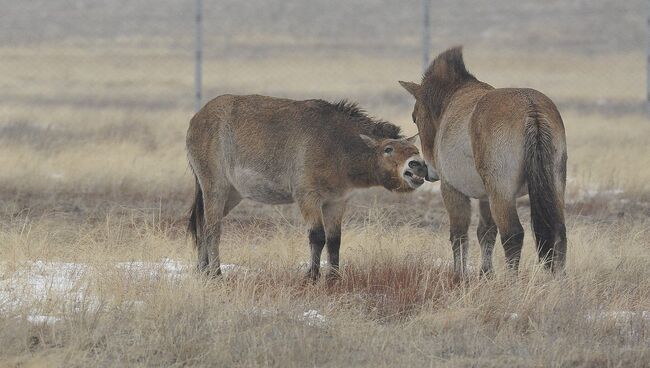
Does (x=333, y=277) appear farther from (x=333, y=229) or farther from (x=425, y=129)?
(x=425, y=129)

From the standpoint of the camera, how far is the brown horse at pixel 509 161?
751cm

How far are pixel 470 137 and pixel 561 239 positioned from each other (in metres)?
0.93

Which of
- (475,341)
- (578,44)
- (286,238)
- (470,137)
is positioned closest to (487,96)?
(470,137)

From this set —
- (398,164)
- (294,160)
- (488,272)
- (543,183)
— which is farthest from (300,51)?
(543,183)

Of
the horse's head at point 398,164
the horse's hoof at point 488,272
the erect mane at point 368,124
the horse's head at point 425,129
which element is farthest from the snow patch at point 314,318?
the horse's head at point 425,129

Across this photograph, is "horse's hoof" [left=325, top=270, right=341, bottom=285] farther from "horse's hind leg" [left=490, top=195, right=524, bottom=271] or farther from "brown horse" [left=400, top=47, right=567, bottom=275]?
"horse's hind leg" [left=490, top=195, right=524, bottom=271]

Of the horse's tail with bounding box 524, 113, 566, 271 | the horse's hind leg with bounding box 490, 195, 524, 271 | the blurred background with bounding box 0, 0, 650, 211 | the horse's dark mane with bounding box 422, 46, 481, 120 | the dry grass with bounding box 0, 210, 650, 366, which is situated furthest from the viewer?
the blurred background with bounding box 0, 0, 650, 211

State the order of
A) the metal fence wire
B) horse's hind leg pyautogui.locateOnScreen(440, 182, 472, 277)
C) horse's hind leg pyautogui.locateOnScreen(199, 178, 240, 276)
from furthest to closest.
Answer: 1. the metal fence wire
2. horse's hind leg pyautogui.locateOnScreen(199, 178, 240, 276)
3. horse's hind leg pyautogui.locateOnScreen(440, 182, 472, 277)

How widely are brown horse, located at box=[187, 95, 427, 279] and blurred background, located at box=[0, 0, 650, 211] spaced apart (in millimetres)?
4161

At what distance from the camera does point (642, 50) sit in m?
48.8

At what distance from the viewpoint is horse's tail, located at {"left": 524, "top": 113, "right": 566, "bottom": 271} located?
748 centimetres

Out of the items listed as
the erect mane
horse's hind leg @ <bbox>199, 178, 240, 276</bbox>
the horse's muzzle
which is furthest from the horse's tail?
horse's hind leg @ <bbox>199, 178, 240, 276</bbox>

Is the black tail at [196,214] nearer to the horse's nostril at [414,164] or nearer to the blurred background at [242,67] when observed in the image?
the horse's nostril at [414,164]

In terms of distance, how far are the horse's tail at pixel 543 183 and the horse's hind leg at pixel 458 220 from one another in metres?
1.04
